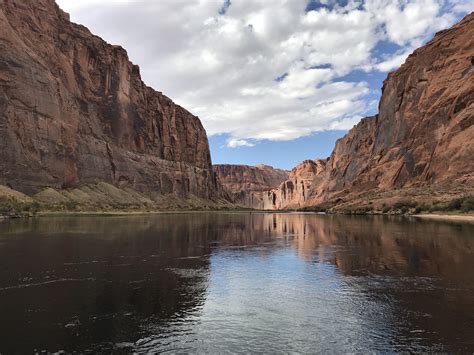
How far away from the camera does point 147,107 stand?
14250cm

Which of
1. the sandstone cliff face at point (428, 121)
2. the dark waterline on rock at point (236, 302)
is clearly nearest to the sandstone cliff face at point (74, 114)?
the sandstone cliff face at point (428, 121)

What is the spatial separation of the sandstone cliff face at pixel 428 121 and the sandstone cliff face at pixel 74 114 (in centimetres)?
6875

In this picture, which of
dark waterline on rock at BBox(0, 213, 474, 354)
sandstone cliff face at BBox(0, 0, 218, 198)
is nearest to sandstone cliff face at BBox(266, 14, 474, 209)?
dark waterline on rock at BBox(0, 213, 474, 354)

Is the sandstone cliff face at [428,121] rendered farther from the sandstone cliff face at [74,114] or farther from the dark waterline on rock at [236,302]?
the sandstone cliff face at [74,114]

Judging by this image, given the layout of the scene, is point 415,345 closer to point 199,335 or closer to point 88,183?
point 199,335

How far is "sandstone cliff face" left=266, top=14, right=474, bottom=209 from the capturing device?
72.4 m

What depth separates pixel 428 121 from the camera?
88.0m

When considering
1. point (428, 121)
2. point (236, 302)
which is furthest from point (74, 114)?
point (236, 302)

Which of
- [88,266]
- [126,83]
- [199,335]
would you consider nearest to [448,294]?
[199,335]

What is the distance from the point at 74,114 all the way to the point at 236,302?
329 ft

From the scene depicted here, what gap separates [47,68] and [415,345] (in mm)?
100195

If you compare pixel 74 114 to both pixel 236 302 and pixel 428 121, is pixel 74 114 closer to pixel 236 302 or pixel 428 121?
pixel 428 121

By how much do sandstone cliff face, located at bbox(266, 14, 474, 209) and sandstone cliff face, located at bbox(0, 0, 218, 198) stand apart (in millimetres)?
68746

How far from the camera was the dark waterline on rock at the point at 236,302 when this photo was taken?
7289 millimetres
